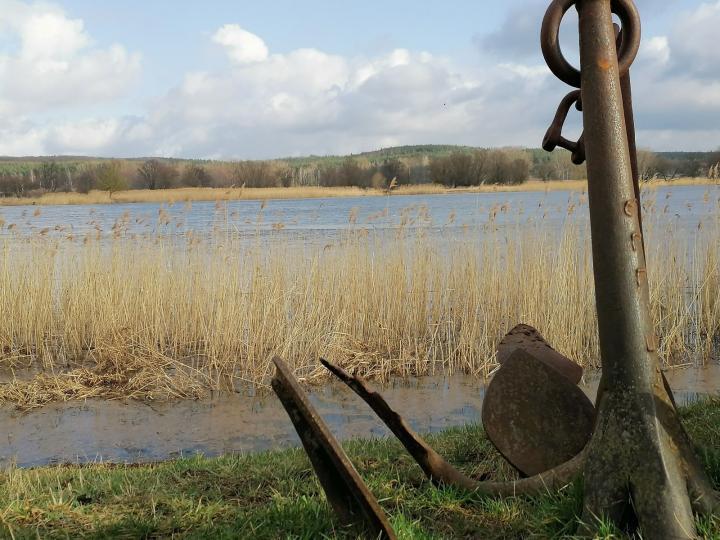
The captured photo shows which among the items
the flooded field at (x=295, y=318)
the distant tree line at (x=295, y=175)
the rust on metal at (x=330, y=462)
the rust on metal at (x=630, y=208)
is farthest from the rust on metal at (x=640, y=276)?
the distant tree line at (x=295, y=175)

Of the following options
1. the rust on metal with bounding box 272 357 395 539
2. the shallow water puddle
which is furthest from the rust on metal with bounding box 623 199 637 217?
the shallow water puddle

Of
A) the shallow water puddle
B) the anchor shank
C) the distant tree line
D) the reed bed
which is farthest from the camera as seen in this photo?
the distant tree line

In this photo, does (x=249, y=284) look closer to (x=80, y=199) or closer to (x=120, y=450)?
(x=120, y=450)

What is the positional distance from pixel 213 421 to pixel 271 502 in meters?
3.47

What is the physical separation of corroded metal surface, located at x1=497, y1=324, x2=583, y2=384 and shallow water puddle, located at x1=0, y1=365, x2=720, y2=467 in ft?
8.96

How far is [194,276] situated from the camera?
788 cm

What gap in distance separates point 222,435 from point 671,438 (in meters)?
4.13

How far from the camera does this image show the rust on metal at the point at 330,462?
2020 mm

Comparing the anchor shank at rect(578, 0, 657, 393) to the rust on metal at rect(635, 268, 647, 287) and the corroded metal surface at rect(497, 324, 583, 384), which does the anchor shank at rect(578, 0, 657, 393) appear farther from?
the corroded metal surface at rect(497, 324, 583, 384)

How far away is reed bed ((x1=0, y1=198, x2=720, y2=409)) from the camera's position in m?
7.10

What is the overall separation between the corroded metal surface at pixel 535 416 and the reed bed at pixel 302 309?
4.36 m

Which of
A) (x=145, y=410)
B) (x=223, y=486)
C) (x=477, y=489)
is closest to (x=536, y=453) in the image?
(x=477, y=489)

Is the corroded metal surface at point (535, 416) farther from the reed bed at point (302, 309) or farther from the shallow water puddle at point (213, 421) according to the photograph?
the reed bed at point (302, 309)

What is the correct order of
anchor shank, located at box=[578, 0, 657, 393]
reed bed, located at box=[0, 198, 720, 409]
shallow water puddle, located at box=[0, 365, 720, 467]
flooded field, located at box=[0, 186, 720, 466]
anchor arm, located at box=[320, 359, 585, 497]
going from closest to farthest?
anchor shank, located at box=[578, 0, 657, 393] < anchor arm, located at box=[320, 359, 585, 497] < shallow water puddle, located at box=[0, 365, 720, 467] < flooded field, located at box=[0, 186, 720, 466] < reed bed, located at box=[0, 198, 720, 409]
